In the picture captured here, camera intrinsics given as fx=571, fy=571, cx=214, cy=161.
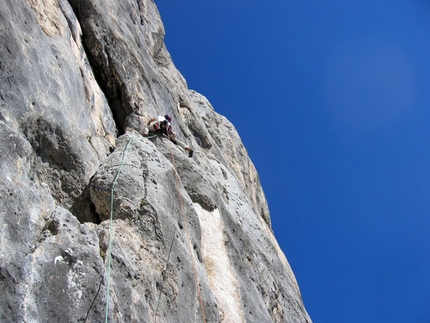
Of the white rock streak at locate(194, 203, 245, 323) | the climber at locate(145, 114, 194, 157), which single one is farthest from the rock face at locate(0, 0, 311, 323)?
Result: the climber at locate(145, 114, 194, 157)

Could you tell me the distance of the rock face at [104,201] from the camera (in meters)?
7.36

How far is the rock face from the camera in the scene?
7.36 metres

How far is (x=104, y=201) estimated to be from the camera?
9.84 m

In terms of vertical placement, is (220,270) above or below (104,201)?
above

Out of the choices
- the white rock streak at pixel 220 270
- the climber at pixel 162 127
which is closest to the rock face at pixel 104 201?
the white rock streak at pixel 220 270

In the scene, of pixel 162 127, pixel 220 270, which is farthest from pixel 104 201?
pixel 162 127

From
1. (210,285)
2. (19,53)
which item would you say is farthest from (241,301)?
(19,53)

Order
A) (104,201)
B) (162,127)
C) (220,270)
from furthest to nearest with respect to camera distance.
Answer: (162,127) → (220,270) → (104,201)

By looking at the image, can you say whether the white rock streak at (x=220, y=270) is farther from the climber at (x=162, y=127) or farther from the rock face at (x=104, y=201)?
the climber at (x=162, y=127)

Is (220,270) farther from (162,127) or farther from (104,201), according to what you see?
(162,127)

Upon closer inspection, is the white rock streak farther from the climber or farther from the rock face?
the climber

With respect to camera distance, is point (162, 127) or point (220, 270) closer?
point (220, 270)

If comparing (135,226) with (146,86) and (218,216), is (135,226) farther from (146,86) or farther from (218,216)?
(146,86)

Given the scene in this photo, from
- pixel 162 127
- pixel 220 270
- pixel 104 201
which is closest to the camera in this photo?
pixel 104 201
